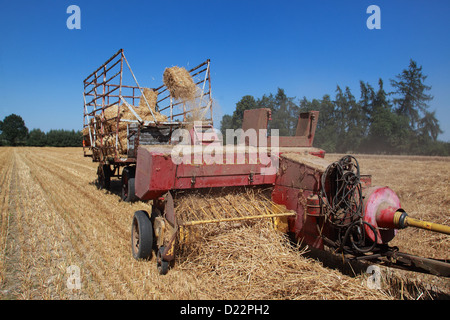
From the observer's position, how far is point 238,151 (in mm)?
4352

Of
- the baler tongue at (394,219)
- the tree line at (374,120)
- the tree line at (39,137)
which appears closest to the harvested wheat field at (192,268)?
the baler tongue at (394,219)

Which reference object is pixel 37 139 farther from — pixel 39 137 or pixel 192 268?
pixel 192 268

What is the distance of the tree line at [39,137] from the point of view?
5738 centimetres

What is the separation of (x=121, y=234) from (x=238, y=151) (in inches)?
107

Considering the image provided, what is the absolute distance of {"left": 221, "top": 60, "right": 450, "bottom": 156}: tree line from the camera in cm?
3688

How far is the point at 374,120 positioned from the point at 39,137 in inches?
2324

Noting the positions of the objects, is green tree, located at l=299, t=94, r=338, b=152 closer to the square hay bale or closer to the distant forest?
the distant forest

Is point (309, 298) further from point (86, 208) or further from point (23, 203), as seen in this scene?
point (23, 203)

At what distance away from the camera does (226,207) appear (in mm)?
4184

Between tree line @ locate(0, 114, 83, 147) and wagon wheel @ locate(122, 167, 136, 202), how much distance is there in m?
53.6

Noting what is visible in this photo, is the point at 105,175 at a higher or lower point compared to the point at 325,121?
lower

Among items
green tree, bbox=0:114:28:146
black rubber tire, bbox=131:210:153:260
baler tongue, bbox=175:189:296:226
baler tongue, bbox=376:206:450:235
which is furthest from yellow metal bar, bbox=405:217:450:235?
green tree, bbox=0:114:28:146

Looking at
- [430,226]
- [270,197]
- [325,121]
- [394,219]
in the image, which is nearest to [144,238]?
[270,197]

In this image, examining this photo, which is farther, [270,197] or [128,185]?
[128,185]
